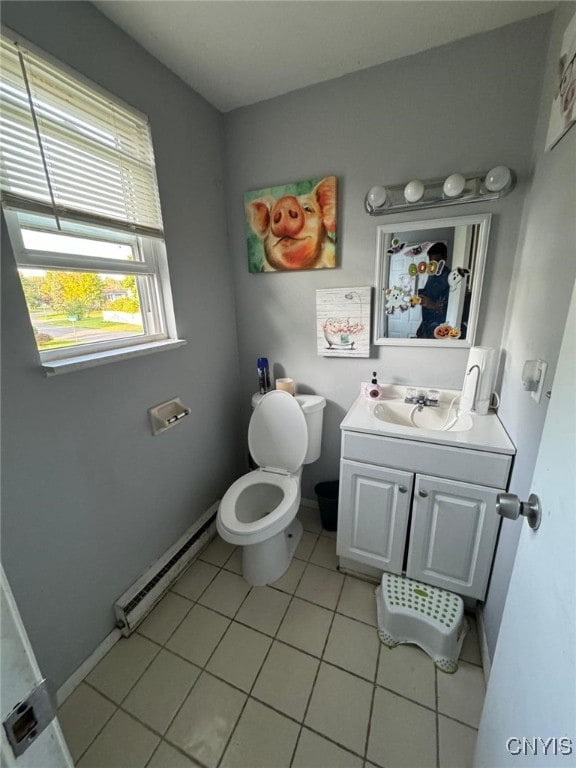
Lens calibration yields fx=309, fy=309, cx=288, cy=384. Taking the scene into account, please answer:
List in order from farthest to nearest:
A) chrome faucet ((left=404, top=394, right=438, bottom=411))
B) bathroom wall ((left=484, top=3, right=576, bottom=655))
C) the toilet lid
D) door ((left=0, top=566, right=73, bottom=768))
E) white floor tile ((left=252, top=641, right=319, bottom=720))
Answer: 1. the toilet lid
2. chrome faucet ((left=404, top=394, right=438, bottom=411))
3. white floor tile ((left=252, top=641, right=319, bottom=720))
4. bathroom wall ((left=484, top=3, right=576, bottom=655))
5. door ((left=0, top=566, right=73, bottom=768))

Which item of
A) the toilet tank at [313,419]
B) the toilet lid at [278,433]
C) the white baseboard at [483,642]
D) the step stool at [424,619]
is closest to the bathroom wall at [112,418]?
the toilet lid at [278,433]

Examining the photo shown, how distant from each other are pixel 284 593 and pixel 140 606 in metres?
0.65

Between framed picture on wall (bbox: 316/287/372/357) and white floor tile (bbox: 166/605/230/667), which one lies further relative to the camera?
framed picture on wall (bbox: 316/287/372/357)

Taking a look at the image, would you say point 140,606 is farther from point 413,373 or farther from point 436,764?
point 413,373

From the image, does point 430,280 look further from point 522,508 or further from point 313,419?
point 522,508

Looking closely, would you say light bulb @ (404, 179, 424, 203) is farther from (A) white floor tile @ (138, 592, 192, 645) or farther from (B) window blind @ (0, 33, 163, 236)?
(A) white floor tile @ (138, 592, 192, 645)

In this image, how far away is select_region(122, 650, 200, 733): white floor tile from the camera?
1.09 m

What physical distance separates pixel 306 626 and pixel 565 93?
7.04 feet

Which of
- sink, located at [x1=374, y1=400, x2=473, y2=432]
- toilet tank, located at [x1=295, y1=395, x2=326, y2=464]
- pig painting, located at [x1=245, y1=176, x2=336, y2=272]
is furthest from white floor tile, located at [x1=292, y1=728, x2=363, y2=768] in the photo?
pig painting, located at [x1=245, y1=176, x2=336, y2=272]

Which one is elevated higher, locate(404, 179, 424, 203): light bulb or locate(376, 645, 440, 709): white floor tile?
locate(404, 179, 424, 203): light bulb

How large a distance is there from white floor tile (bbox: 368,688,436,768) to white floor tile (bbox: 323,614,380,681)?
3.6 inches

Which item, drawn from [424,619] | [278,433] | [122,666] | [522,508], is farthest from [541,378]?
[122,666]

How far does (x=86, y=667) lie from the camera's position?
120 cm

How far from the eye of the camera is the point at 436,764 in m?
0.96
